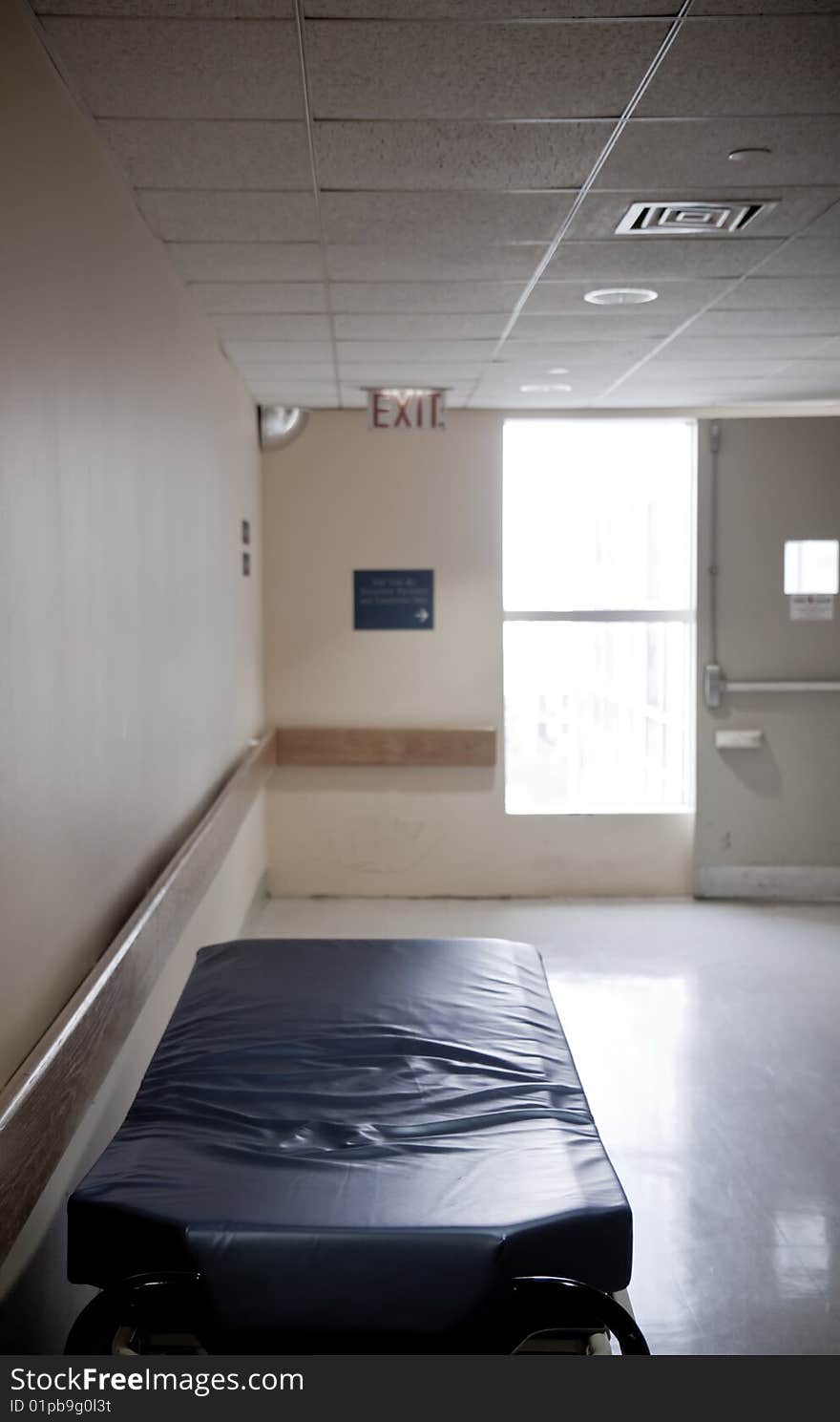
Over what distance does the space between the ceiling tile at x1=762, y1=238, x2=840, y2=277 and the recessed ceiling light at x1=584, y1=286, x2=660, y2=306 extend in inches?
17.1

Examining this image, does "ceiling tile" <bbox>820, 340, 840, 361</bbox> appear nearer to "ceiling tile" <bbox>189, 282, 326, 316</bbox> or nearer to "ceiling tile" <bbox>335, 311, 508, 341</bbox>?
"ceiling tile" <bbox>335, 311, 508, 341</bbox>

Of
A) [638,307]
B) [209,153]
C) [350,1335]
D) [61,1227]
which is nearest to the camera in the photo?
[350,1335]

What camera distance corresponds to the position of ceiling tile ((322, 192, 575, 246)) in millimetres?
3352

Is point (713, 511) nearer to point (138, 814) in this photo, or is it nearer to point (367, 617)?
point (367, 617)

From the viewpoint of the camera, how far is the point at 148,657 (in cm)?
356

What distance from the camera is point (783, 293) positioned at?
14.6 ft

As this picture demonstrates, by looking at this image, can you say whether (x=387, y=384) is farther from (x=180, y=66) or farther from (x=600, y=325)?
(x=180, y=66)

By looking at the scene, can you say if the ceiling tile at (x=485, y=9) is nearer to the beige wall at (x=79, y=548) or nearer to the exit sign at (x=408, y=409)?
the beige wall at (x=79, y=548)

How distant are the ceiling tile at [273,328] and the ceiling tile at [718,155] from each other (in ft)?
5.89

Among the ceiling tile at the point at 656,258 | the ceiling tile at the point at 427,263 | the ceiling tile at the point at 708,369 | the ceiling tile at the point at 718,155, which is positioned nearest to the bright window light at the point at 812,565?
the ceiling tile at the point at 708,369

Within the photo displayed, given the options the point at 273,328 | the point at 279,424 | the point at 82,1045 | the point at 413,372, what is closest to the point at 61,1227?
the point at 82,1045

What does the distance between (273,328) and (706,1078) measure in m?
3.34

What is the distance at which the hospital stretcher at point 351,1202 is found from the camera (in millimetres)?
2115

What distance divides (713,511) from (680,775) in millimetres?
1605
